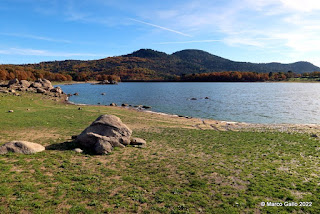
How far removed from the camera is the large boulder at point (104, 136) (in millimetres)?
19531

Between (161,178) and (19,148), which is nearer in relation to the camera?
(161,178)

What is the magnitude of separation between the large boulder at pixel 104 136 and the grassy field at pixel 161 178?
1108mm

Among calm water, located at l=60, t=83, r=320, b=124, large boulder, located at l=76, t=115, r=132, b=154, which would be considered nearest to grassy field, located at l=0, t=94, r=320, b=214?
large boulder, located at l=76, t=115, r=132, b=154

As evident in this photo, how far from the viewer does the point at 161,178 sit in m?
14.5

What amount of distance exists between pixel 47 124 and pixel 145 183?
23.7m

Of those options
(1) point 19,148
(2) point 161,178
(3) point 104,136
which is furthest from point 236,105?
(1) point 19,148

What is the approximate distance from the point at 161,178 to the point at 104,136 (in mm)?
8531

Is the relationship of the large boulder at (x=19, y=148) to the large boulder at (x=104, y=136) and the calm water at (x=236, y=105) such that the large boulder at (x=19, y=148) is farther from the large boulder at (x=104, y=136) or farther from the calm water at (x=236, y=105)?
the calm water at (x=236, y=105)

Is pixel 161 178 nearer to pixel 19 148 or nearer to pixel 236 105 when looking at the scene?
pixel 19 148

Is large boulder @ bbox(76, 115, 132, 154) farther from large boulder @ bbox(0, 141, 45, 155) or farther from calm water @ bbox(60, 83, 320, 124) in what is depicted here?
calm water @ bbox(60, 83, 320, 124)

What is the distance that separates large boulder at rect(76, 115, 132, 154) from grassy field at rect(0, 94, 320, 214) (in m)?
1.11

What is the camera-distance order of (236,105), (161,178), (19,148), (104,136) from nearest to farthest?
1. (161,178)
2. (19,148)
3. (104,136)
4. (236,105)

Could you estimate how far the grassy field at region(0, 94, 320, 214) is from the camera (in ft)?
35.8

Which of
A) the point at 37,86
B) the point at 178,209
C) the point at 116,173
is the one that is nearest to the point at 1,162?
the point at 116,173
